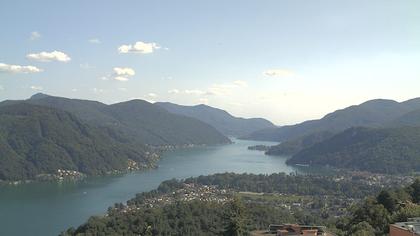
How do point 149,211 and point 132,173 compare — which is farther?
point 132,173

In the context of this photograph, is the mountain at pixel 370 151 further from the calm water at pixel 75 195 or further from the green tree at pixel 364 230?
the green tree at pixel 364 230

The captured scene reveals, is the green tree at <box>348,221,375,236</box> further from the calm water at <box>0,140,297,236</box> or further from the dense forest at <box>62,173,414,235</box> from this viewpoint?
the calm water at <box>0,140,297,236</box>

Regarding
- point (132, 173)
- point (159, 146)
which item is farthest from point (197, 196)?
point (159, 146)

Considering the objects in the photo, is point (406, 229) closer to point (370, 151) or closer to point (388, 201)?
point (388, 201)

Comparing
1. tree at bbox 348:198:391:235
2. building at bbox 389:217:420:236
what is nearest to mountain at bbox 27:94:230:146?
tree at bbox 348:198:391:235

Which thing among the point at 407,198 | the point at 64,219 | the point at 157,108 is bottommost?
the point at 64,219

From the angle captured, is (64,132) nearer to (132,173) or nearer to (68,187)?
(132,173)
